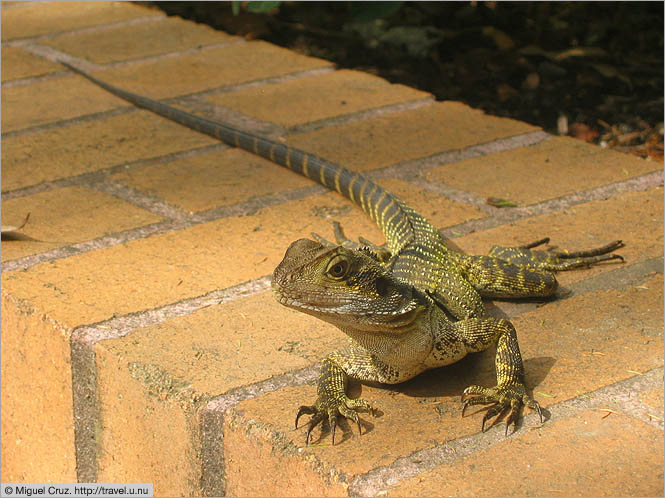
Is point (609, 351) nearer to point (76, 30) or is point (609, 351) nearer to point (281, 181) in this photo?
point (281, 181)

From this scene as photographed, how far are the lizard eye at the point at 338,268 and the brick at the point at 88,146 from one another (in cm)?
174

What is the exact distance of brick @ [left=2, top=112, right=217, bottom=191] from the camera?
3566 millimetres

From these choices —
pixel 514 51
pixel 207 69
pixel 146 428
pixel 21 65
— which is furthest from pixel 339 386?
pixel 514 51

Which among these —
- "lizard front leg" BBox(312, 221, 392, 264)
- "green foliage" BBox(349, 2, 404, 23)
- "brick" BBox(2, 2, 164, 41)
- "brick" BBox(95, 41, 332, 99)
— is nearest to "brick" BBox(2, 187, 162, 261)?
"lizard front leg" BBox(312, 221, 392, 264)

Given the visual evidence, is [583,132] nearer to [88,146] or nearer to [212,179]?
[212,179]

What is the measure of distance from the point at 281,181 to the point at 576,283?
1.19 m

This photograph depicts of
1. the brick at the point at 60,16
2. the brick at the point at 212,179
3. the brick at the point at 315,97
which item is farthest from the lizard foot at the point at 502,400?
the brick at the point at 60,16

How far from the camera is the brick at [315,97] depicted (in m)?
4.13

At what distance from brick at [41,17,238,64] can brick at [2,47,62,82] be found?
0.18 metres

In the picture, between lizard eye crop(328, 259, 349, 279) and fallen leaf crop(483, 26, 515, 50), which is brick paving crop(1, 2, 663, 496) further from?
fallen leaf crop(483, 26, 515, 50)

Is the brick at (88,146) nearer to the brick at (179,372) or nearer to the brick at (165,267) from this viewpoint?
the brick at (165,267)

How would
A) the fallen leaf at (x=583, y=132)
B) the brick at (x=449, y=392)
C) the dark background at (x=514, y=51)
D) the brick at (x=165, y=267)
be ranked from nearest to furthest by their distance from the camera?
the brick at (x=449, y=392), the brick at (x=165, y=267), the fallen leaf at (x=583, y=132), the dark background at (x=514, y=51)

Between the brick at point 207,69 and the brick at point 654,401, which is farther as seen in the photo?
the brick at point 207,69

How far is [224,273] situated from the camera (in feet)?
9.20
